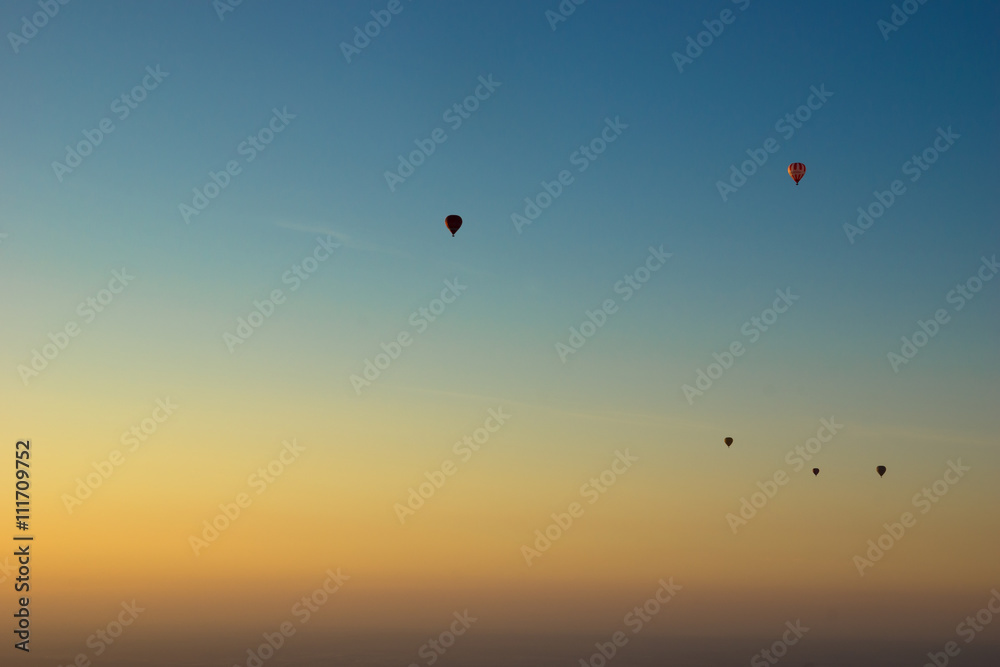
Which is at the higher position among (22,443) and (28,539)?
(22,443)

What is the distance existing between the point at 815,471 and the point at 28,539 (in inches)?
2582

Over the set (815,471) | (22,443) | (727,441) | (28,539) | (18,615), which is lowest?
(18,615)

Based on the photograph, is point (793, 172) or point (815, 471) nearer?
point (793, 172)

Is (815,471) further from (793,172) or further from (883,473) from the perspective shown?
(793,172)

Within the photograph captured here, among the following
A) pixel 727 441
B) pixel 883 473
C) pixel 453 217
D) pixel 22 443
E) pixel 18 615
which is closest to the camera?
pixel 22 443

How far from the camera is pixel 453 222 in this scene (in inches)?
2260

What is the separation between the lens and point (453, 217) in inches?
2269

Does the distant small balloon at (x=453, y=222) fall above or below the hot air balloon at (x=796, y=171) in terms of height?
below

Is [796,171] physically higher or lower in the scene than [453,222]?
higher

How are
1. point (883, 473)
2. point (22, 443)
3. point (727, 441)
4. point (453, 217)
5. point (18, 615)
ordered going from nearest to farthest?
1. point (22, 443)
2. point (18, 615)
3. point (453, 217)
4. point (727, 441)
5. point (883, 473)

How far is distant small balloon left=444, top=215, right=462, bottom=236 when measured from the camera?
57.1 m

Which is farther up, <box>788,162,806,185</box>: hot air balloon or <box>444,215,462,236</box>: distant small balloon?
<box>788,162,806,185</box>: hot air balloon

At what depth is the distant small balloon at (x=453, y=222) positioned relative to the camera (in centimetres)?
5709

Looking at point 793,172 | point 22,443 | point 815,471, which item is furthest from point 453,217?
point 815,471
